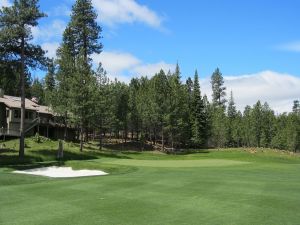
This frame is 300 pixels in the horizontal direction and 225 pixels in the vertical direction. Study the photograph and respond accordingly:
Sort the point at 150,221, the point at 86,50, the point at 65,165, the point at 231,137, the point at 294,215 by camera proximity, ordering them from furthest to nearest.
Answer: the point at 231,137 → the point at 86,50 → the point at 65,165 → the point at 294,215 → the point at 150,221

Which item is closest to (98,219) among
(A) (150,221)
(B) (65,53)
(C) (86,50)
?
(A) (150,221)

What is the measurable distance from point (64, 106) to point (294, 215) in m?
52.4

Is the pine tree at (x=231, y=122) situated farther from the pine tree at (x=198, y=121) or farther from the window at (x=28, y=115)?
the window at (x=28, y=115)

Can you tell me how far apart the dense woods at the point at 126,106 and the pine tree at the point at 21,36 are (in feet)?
1.19

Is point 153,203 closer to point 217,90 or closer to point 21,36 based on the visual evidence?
point 21,36

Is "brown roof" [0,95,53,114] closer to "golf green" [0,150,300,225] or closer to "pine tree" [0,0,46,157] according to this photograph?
"pine tree" [0,0,46,157]

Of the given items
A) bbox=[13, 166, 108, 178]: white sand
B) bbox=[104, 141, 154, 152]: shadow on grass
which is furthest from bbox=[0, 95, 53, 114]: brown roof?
bbox=[13, 166, 108, 178]: white sand

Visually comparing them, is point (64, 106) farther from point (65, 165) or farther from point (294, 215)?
point (294, 215)

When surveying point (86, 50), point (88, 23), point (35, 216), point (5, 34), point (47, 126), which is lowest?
point (35, 216)

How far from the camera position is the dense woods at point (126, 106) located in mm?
57050

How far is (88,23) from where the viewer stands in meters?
72.0

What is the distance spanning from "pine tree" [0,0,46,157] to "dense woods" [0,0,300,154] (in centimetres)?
36

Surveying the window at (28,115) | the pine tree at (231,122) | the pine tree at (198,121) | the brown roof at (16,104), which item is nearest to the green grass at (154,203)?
the brown roof at (16,104)

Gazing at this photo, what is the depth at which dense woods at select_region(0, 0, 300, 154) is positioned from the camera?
57050 mm
